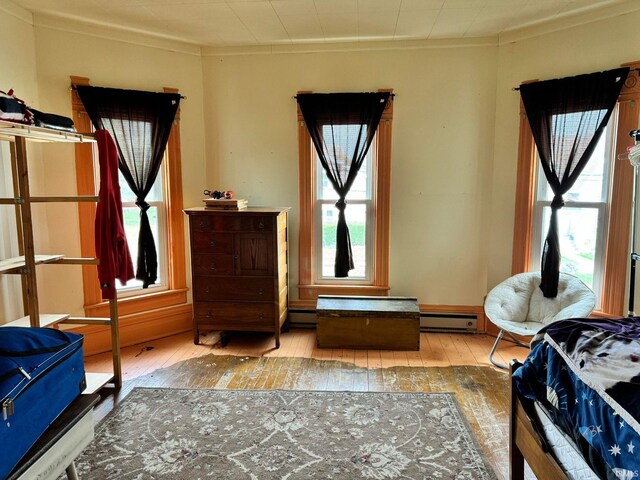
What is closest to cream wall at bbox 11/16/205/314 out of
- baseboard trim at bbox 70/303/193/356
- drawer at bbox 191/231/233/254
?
baseboard trim at bbox 70/303/193/356

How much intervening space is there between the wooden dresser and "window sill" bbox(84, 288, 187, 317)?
44 centimetres

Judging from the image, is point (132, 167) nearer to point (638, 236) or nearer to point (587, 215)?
point (587, 215)

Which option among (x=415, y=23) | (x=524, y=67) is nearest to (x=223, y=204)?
(x=415, y=23)

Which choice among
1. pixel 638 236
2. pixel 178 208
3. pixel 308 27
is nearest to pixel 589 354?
pixel 638 236

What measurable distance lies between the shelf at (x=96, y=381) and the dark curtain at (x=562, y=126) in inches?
134

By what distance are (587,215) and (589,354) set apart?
2372 mm

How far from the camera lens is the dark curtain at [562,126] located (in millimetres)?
3215

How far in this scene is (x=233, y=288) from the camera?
12.0 feet

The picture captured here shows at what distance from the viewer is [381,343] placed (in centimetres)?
369

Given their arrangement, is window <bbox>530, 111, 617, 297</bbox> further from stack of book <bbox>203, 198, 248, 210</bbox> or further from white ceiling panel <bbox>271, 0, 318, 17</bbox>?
stack of book <bbox>203, 198, 248, 210</bbox>

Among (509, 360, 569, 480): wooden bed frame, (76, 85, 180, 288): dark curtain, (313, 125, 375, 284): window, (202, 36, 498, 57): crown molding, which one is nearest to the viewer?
(509, 360, 569, 480): wooden bed frame

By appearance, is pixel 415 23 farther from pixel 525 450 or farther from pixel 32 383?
pixel 32 383

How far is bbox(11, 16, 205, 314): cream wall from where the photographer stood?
10.8 ft

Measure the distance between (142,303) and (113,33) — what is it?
2344 millimetres
